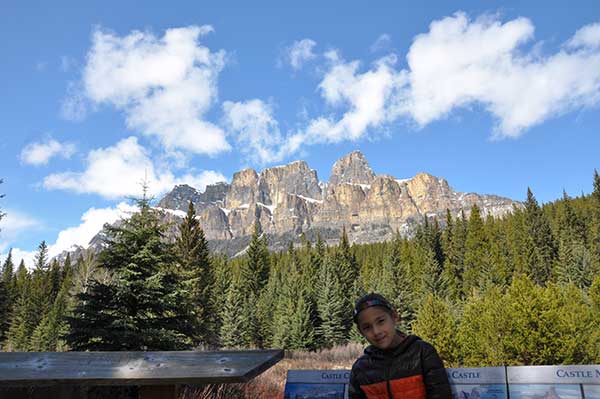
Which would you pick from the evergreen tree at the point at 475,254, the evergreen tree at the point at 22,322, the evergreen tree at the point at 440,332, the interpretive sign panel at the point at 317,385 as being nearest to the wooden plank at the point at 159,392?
the interpretive sign panel at the point at 317,385

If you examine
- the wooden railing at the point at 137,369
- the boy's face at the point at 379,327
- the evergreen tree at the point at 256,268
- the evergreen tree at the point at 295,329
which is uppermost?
the evergreen tree at the point at 256,268

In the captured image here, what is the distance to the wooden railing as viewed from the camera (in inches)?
105

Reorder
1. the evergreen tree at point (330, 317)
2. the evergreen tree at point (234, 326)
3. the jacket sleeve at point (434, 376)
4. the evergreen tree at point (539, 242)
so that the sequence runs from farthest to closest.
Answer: the evergreen tree at point (539, 242), the evergreen tree at point (330, 317), the evergreen tree at point (234, 326), the jacket sleeve at point (434, 376)

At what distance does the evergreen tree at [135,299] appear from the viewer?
31.7 ft

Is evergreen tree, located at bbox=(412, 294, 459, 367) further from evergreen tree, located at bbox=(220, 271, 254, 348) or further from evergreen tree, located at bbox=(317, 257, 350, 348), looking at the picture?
evergreen tree, located at bbox=(220, 271, 254, 348)

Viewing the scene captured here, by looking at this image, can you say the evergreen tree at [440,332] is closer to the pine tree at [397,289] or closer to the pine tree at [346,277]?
the pine tree at [397,289]

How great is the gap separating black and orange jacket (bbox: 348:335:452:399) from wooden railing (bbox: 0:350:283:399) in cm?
71

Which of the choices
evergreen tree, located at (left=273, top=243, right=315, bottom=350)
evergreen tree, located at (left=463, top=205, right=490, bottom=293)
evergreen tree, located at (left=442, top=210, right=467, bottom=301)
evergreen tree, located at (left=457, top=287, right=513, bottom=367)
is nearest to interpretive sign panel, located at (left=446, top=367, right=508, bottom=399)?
evergreen tree, located at (left=457, top=287, right=513, bottom=367)

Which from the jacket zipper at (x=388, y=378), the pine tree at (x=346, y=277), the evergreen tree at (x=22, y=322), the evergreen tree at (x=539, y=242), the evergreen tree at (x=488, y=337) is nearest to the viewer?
the jacket zipper at (x=388, y=378)

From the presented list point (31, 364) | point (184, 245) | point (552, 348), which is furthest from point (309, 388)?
point (184, 245)

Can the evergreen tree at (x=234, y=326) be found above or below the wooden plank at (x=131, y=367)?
below

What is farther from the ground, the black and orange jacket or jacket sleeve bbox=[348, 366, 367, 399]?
the black and orange jacket

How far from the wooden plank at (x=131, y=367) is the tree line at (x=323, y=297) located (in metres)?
7.38

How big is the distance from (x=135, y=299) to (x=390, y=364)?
910 centimetres
